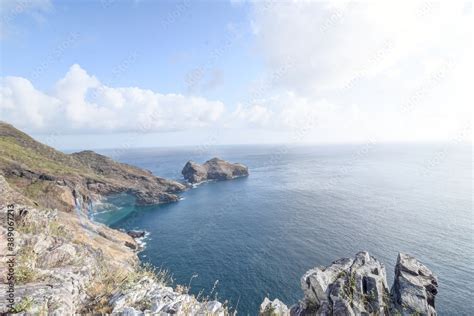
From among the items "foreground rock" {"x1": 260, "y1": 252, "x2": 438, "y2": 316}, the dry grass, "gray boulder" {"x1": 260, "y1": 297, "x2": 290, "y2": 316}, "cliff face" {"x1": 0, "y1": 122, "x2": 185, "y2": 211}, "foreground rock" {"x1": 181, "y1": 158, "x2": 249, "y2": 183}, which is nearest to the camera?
the dry grass

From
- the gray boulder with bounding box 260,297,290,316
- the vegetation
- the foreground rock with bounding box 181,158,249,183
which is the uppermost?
the vegetation

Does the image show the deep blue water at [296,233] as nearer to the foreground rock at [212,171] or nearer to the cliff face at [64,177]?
the cliff face at [64,177]

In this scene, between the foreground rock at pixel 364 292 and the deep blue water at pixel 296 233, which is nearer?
the foreground rock at pixel 364 292

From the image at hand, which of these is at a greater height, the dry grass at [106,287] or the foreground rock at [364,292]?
the dry grass at [106,287]

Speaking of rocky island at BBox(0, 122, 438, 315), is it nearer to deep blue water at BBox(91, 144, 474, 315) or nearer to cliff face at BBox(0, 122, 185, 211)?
deep blue water at BBox(91, 144, 474, 315)

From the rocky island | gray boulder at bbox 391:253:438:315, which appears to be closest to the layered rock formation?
the rocky island

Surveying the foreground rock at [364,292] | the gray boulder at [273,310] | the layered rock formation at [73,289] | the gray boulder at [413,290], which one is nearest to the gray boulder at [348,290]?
the foreground rock at [364,292]

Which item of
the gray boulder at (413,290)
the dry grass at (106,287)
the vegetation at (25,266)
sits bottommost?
the gray boulder at (413,290)

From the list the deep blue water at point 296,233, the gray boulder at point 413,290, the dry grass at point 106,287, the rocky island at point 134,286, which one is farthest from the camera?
the deep blue water at point 296,233
